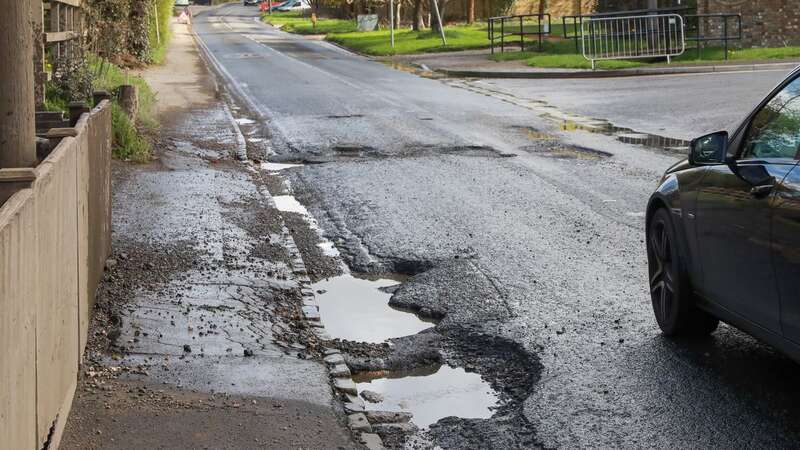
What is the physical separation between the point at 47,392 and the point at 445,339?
2.82 m

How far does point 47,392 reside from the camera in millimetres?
4520

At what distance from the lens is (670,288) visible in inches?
261

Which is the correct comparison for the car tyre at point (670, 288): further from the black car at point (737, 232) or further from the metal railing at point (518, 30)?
the metal railing at point (518, 30)

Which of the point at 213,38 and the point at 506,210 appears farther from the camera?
the point at 213,38

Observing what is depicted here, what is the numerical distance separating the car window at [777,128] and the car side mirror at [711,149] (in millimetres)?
102

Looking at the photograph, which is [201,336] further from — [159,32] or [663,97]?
[159,32]

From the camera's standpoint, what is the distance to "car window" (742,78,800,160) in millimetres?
5508

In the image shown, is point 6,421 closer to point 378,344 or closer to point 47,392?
point 47,392

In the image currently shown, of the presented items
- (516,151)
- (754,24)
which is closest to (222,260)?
(516,151)

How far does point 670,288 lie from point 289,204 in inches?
225

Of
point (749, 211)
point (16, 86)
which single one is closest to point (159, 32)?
point (16, 86)

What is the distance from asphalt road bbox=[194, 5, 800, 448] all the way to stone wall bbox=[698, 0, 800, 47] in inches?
524

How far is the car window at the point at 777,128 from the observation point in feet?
18.1

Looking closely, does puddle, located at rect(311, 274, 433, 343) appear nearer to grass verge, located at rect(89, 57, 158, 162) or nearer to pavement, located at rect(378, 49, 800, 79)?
grass verge, located at rect(89, 57, 158, 162)
